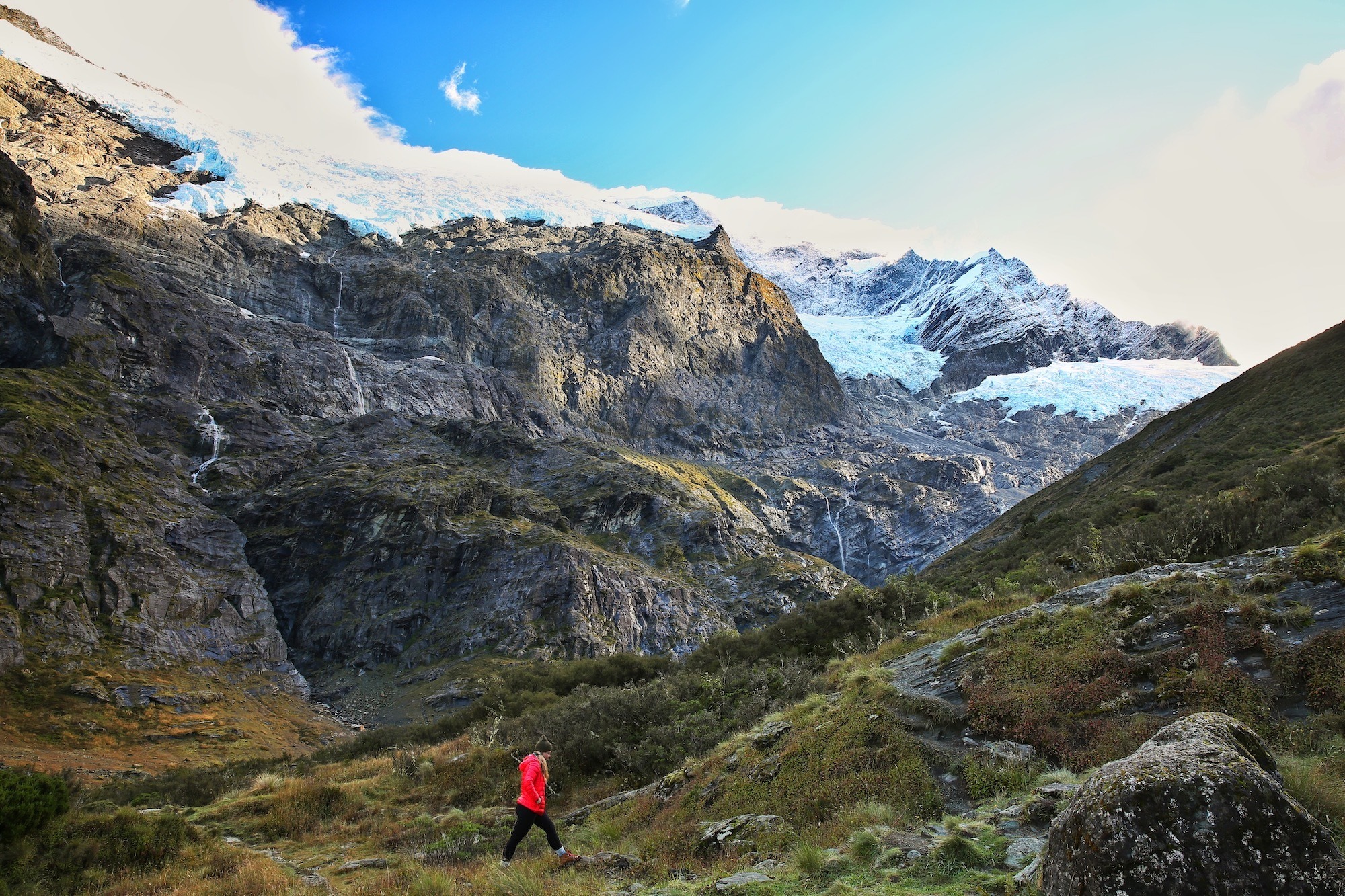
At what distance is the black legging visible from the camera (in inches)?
423

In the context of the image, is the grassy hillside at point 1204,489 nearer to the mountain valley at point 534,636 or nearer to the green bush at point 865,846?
the mountain valley at point 534,636

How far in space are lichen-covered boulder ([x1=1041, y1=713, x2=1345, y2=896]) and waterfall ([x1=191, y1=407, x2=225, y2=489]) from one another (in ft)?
442

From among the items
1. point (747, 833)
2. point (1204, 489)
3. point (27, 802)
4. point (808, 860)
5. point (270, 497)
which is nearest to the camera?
point (808, 860)

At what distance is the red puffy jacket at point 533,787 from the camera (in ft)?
36.3

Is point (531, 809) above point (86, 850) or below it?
below

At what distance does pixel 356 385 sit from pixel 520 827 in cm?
16420

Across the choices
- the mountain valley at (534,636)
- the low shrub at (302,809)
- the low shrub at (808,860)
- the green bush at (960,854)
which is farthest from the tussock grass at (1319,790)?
the low shrub at (302,809)

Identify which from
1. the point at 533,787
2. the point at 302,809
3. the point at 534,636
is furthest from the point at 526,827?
the point at 534,636

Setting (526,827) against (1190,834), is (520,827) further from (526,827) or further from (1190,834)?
(1190,834)

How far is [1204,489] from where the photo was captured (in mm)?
43344

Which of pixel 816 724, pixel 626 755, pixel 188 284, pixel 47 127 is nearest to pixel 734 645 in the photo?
pixel 626 755

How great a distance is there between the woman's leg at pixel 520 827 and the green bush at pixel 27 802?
8327 mm

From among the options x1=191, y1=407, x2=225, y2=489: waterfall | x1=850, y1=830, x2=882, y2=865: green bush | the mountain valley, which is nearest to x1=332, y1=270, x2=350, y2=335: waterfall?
the mountain valley

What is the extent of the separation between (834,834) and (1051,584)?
14368mm
